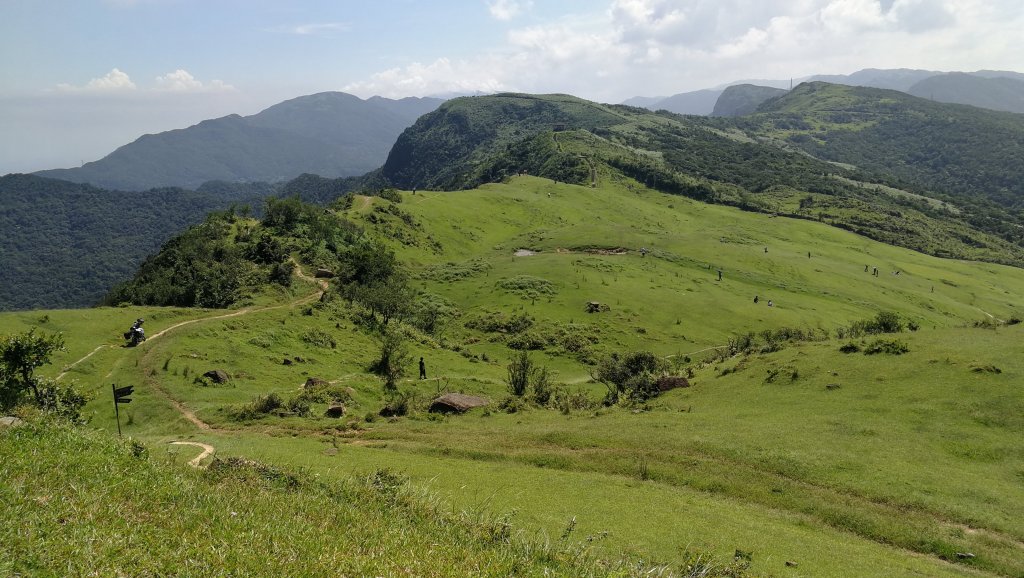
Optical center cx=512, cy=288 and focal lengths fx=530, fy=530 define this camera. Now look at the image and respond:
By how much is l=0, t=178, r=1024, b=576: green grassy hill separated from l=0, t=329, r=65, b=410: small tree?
15.3ft

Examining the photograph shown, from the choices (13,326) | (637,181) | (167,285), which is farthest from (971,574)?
(637,181)

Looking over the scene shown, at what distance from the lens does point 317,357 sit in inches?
1651

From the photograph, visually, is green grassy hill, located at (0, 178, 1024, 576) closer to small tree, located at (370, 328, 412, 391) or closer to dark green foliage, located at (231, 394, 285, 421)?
dark green foliage, located at (231, 394, 285, 421)

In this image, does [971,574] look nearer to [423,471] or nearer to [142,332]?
[423,471]

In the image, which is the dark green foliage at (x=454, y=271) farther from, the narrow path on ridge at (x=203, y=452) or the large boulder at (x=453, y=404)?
the narrow path on ridge at (x=203, y=452)

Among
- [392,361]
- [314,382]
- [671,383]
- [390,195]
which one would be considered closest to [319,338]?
[392,361]

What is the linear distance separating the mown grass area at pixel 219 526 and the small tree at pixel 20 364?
8.97 m

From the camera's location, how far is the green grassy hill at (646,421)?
16344 millimetres

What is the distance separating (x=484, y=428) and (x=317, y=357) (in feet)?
68.1

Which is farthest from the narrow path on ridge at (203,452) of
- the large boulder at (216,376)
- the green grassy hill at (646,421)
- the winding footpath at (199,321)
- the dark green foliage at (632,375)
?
the dark green foliage at (632,375)

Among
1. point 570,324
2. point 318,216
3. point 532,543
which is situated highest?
point 318,216

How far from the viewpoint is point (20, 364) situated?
21.5 meters

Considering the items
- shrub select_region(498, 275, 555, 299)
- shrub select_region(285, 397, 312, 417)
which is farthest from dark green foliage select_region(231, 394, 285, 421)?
shrub select_region(498, 275, 555, 299)

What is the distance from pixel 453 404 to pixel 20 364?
19093mm
